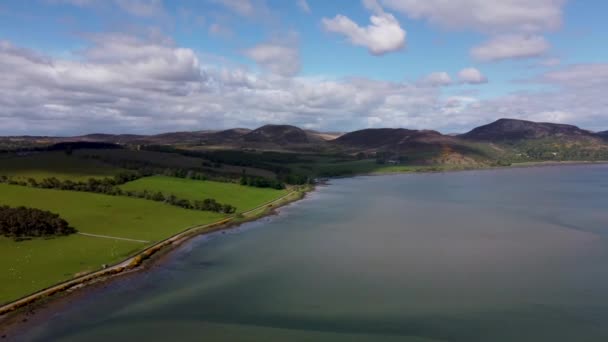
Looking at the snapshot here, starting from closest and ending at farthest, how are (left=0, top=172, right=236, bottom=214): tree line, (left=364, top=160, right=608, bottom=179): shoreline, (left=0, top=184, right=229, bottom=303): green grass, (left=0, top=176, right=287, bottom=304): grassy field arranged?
(left=0, top=184, right=229, bottom=303): green grass
(left=0, top=176, right=287, bottom=304): grassy field
(left=0, top=172, right=236, bottom=214): tree line
(left=364, top=160, right=608, bottom=179): shoreline

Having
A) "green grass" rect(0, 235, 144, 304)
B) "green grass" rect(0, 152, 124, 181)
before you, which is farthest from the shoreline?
"green grass" rect(0, 235, 144, 304)

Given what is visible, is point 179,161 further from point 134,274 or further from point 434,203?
point 134,274

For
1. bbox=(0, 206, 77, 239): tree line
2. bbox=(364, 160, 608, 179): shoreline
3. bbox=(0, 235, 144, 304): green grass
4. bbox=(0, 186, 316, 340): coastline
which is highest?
bbox=(364, 160, 608, 179): shoreline

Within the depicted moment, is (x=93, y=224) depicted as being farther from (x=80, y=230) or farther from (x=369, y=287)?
(x=369, y=287)

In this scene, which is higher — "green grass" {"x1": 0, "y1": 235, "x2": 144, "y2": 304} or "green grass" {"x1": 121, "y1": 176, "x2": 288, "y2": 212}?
"green grass" {"x1": 121, "y1": 176, "x2": 288, "y2": 212}

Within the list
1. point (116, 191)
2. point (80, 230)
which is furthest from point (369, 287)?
point (116, 191)

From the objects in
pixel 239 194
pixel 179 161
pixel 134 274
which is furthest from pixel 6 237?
pixel 179 161

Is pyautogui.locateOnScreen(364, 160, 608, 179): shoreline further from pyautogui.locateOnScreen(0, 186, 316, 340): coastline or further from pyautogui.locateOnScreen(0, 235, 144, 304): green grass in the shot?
pyautogui.locateOnScreen(0, 235, 144, 304): green grass

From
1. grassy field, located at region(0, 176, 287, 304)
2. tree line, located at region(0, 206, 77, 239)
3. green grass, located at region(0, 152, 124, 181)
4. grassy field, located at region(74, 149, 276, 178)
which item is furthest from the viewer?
grassy field, located at region(74, 149, 276, 178)
